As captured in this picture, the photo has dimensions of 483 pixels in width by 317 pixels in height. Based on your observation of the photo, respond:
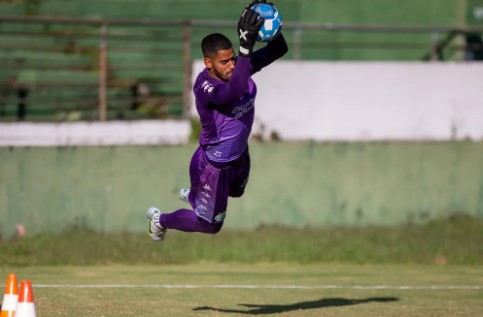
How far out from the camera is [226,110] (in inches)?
402

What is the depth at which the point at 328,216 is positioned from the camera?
17125 millimetres

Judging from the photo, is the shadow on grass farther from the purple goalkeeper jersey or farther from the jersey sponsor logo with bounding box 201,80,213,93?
the jersey sponsor logo with bounding box 201,80,213,93

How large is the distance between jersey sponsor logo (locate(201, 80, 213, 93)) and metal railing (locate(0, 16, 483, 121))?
729 centimetres

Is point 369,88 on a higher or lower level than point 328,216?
higher

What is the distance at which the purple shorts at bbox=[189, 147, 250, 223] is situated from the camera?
1057 cm

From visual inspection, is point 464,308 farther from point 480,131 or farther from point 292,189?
point 480,131

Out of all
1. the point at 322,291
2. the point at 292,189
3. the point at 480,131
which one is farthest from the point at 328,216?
the point at 322,291

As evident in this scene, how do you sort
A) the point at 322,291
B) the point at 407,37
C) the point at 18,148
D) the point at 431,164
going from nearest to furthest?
the point at 322,291, the point at 18,148, the point at 431,164, the point at 407,37

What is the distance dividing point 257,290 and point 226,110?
10.6 feet

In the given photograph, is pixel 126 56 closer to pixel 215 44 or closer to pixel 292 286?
pixel 292 286

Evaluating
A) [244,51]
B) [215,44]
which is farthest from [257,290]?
[244,51]

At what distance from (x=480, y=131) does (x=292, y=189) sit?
3.48 m

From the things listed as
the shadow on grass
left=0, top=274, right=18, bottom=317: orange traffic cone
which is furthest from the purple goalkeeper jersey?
left=0, top=274, right=18, bottom=317: orange traffic cone

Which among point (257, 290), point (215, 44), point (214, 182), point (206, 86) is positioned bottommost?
point (257, 290)
